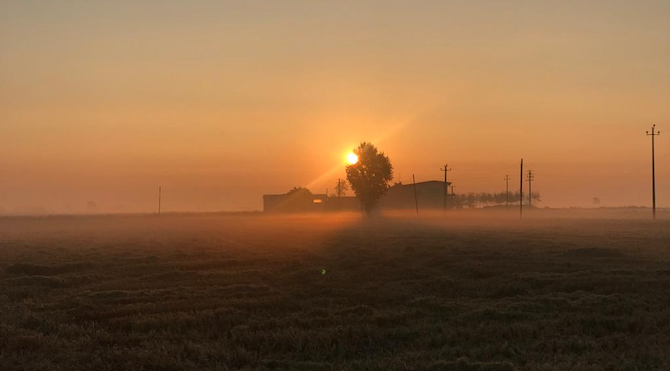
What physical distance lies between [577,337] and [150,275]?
18.2m

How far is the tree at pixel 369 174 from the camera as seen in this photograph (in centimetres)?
11300

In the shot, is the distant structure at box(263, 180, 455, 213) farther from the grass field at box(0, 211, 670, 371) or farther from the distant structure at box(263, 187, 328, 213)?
the grass field at box(0, 211, 670, 371)

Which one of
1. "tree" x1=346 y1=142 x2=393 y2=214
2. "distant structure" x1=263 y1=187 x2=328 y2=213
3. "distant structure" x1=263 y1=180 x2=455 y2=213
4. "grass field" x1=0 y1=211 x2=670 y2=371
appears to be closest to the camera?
"grass field" x1=0 y1=211 x2=670 y2=371

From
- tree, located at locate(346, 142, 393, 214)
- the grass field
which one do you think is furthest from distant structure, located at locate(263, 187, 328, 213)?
the grass field

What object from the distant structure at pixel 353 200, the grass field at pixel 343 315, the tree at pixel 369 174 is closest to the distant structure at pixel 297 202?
the distant structure at pixel 353 200

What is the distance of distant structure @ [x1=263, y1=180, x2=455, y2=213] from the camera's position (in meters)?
158

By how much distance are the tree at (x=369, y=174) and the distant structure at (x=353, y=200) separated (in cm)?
4220

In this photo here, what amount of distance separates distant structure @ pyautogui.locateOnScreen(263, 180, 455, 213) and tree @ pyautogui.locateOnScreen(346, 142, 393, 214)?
4220 cm

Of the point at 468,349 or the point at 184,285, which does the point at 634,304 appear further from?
the point at 184,285

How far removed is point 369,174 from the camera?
11294 centimetres

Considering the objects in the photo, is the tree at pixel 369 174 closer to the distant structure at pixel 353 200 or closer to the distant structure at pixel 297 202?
the distant structure at pixel 353 200

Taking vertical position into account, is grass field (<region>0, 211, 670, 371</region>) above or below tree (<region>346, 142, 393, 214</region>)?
below

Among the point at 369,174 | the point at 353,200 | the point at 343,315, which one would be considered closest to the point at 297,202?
the point at 353,200

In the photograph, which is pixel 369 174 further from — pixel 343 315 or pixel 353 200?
pixel 343 315
